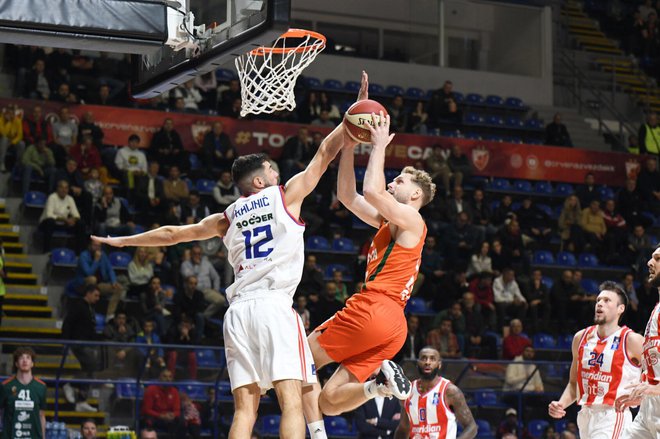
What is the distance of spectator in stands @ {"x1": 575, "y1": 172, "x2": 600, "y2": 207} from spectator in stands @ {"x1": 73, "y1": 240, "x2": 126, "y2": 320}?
375 inches

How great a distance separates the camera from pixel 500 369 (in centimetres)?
1416

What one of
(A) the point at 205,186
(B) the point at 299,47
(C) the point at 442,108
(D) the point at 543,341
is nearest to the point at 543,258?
(D) the point at 543,341

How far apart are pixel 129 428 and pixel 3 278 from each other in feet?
12.9

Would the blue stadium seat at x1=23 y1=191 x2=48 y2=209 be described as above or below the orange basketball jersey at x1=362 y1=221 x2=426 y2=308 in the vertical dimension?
above

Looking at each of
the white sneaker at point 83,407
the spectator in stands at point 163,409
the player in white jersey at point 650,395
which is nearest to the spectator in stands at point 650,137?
the spectator in stands at point 163,409

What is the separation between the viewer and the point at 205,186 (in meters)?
17.5

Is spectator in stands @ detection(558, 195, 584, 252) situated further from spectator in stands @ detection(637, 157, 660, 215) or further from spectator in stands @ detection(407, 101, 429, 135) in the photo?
spectator in stands @ detection(407, 101, 429, 135)

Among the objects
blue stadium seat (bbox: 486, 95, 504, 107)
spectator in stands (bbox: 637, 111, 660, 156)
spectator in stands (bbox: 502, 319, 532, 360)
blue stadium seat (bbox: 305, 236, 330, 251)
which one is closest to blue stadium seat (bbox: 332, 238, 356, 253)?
blue stadium seat (bbox: 305, 236, 330, 251)

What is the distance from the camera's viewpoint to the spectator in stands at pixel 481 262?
17.6 metres

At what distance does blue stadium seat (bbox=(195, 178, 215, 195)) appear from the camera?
57.4ft

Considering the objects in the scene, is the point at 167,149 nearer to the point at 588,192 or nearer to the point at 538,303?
the point at 538,303

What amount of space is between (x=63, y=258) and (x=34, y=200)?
4.13 feet

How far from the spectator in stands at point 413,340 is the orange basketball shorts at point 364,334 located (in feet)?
23.8

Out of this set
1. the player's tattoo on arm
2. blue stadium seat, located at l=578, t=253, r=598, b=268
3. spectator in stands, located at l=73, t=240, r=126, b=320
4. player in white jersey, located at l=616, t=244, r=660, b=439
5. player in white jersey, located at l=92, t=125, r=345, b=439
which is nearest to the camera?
player in white jersey, located at l=92, t=125, r=345, b=439
